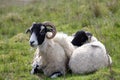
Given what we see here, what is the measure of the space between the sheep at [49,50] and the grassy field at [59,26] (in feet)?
1.29

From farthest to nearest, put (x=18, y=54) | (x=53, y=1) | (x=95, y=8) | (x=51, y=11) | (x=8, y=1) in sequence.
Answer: (x=8, y=1)
(x=53, y=1)
(x=51, y=11)
(x=95, y=8)
(x=18, y=54)

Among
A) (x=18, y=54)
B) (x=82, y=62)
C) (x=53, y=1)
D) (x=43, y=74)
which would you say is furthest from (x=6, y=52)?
(x=53, y=1)

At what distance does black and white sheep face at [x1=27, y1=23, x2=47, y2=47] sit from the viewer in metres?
11.7

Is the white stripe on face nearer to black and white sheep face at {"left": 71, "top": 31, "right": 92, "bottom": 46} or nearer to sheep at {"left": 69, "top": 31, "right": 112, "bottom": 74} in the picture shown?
sheep at {"left": 69, "top": 31, "right": 112, "bottom": 74}

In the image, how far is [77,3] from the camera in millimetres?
21125

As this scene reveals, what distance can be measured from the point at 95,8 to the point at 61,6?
3.77 metres

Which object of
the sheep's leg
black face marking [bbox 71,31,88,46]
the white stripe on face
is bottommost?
the sheep's leg

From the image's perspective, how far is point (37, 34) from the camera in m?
11.9

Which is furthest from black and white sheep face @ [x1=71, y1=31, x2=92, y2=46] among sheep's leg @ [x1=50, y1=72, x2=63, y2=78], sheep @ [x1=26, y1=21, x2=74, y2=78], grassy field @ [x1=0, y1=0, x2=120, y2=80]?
sheep's leg @ [x1=50, y1=72, x2=63, y2=78]

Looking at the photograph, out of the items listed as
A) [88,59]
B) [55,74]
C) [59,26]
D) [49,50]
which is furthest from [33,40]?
[59,26]

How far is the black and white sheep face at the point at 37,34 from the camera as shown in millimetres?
11736

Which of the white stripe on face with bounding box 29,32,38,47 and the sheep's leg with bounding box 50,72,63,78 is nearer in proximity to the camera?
the white stripe on face with bounding box 29,32,38,47

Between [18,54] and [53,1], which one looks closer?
[18,54]

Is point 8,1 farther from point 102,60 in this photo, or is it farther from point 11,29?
point 102,60
